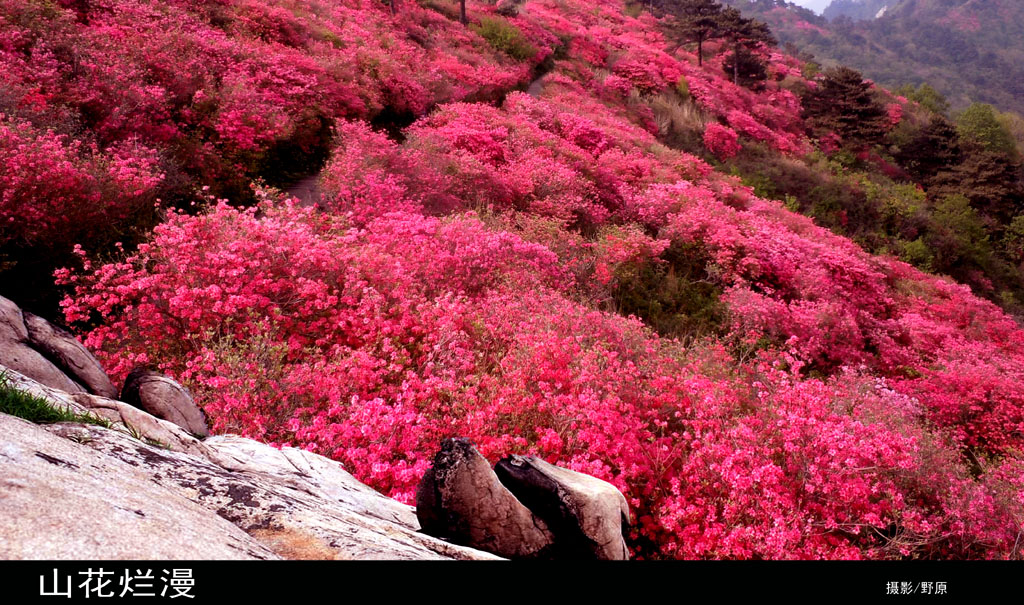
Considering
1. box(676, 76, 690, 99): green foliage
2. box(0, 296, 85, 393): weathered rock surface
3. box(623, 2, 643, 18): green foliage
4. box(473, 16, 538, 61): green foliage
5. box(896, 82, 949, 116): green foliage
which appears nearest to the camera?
box(0, 296, 85, 393): weathered rock surface

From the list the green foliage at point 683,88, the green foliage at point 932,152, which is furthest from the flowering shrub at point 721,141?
the green foliage at point 932,152

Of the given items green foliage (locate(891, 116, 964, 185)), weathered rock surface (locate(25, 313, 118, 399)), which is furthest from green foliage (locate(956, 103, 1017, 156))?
weathered rock surface (locate(25, 313, 118, 399))

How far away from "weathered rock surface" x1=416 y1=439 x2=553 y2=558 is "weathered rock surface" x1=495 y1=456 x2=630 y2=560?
7.3 inches

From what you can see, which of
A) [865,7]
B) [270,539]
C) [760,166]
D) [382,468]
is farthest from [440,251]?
[865,7]

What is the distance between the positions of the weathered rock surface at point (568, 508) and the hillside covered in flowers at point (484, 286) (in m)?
1.08

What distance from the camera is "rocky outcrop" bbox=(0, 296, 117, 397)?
3.29m

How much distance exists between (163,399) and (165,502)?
6.23 ft

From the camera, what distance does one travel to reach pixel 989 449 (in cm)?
826

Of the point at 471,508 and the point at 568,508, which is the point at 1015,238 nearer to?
the point at 568,508

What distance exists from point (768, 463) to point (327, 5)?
20.6 metres

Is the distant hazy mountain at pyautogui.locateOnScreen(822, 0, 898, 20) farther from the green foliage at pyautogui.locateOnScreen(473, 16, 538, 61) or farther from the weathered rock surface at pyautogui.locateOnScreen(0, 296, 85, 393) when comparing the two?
the weathered rock surface at pyautogui.locateOnScreen(0, 296, 85, 393)

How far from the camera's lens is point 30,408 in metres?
2.49

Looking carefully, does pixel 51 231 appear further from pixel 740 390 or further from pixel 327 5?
pixel 327 5

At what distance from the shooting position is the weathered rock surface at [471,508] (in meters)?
3.03
